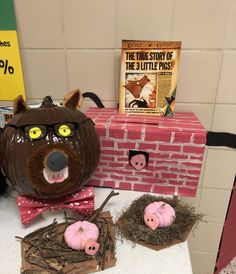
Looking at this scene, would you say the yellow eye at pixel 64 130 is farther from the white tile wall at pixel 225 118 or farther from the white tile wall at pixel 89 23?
the white tile wall at pixel 225 118

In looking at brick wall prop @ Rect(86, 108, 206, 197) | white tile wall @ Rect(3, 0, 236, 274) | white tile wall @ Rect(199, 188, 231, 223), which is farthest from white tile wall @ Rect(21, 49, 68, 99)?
white tile wall @ Rect(199, 188, 231, 223)

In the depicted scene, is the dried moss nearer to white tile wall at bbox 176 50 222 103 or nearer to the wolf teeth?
the wolf teeth

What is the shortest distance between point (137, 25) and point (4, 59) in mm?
365

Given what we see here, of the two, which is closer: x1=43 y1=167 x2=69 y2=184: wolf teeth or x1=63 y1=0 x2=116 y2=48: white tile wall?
x1=43 y1=167 x2=69 y2=184: wolf teeth

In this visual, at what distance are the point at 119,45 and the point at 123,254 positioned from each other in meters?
0.50

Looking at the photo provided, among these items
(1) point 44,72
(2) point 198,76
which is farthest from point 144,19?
(1) point 44,72

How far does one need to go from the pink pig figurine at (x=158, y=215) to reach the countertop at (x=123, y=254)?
0.15ft

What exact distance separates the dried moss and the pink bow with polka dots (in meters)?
0.08

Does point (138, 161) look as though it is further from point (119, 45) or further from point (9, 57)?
point (9, 57)

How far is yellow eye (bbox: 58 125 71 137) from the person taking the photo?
51 centimetres

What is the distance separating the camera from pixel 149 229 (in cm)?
54

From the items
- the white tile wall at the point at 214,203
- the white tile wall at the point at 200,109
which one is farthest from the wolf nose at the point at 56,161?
the white tile wall at the point at 214,203

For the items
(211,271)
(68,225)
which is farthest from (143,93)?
(211,271)

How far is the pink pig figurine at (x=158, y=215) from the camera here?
21.1 inches
